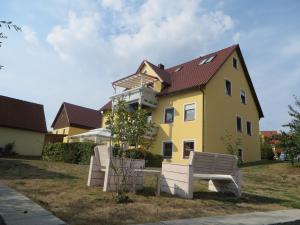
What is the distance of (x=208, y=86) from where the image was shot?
24.6m

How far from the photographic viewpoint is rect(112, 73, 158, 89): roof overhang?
27989 millimetres

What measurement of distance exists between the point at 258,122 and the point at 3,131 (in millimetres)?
26640

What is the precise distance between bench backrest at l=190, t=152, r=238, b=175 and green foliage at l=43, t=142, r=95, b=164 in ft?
40.6

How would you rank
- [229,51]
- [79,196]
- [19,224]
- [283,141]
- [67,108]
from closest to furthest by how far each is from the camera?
Result: [19,224] → [79,196] → [283,141] → [229,51] → [67,108]

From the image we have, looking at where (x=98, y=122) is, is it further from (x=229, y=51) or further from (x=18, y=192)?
(x=18, y=192)

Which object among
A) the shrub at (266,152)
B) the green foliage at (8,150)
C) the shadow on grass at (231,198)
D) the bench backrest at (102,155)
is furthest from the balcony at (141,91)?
the shadow on grass at (231,198)

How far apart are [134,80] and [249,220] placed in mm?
24487

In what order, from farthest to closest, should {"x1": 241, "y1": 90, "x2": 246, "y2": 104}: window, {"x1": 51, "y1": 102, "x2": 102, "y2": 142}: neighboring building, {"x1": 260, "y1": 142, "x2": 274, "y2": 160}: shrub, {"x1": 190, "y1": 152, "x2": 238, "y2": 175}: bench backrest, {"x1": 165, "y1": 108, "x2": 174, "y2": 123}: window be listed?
{"x1": 51, "y1": 102, "x2": 102, "y2": 142}: neighboring building → {"x1": 260, "y1": 142, "x2": 274, "y2": 160}: shrub → {"x1": 241, "y1": 90, "x2": 246, "y2": 104}: window → {"x1": 165, "y1": 108, "x2": 174, "y2": 123}: window → {"x1": 190, "y1": 152, "x2": 238, "y2": 175}: bench backrest

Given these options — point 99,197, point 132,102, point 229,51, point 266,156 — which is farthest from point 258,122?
point 99,197

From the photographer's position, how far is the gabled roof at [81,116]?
43694 mm

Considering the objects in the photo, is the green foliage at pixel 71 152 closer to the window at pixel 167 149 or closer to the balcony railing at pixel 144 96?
the balcony railing at pixel 144 96

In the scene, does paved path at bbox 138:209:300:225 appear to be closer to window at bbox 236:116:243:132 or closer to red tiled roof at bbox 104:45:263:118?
red tiled roof at bbox 104:45:263:118

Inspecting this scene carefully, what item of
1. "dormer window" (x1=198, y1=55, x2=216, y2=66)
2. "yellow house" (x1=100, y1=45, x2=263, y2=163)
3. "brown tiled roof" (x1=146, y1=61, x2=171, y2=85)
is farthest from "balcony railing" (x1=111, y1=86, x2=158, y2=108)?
"dormer window" (x1=198, y1=55, x2=216, y2=66)

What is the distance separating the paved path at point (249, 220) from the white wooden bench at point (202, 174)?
1.88m
